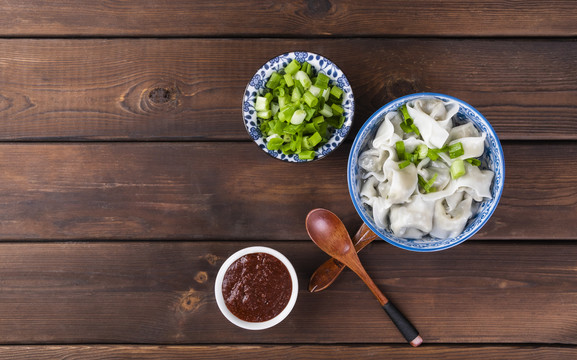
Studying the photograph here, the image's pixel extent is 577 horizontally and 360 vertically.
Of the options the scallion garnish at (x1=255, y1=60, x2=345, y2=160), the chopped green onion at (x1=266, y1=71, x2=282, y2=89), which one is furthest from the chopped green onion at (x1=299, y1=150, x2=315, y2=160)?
the chopped green onion at (x1=266, y1=71, x2=282, y2=89)

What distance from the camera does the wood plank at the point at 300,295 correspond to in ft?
4.81

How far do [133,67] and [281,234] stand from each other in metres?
0.75

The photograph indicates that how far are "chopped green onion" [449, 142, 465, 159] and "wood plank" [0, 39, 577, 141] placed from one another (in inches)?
12.9

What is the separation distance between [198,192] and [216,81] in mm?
374

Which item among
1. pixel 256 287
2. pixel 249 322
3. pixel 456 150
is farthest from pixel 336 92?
pixel 249 322

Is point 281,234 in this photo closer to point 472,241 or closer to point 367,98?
point 367,98

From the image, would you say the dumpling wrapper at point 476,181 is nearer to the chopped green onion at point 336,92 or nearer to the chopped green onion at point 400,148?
the chopped green onion at point 400,148

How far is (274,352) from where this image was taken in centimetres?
147

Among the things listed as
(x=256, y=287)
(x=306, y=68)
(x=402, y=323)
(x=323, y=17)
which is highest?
(x=323, y=17)

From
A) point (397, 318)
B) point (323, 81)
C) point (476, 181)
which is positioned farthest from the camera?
point (397, 318)

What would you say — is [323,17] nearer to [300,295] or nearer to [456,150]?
[456,150]

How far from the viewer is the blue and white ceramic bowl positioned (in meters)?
1.33

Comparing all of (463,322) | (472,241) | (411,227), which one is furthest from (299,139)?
(463,322)

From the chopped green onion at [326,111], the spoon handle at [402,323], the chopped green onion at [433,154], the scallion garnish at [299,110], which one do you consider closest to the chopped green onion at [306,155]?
the scallion garnish at [299,110]
